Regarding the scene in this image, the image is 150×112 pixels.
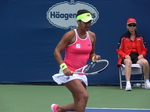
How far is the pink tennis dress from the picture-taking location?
5234 millimetres

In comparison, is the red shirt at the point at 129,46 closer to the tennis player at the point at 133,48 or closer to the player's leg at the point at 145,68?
the tennis player at the point at 133,48

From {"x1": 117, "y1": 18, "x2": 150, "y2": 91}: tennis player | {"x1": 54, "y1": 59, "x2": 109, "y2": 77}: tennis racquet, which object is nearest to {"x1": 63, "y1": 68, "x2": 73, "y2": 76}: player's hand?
{"x1": 54, "y1": 59, "x2": 109, "y2": 77}: tennis racquet

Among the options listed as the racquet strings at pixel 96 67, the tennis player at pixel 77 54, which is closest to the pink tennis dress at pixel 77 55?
the tennis player at pixel 77 54

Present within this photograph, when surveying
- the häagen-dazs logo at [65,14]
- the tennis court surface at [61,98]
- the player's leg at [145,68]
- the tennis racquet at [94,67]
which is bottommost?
the tennis court surface at [61,98]

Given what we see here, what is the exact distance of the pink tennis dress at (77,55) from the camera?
17.2 feet

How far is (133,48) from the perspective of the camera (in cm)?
854

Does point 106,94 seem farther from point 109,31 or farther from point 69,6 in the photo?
point 69,6

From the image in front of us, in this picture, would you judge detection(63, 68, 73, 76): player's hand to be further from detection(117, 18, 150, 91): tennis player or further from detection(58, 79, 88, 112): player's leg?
detection(117, 18, 150, 91): tennis player

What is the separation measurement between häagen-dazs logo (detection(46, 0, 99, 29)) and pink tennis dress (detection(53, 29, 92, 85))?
357 cm

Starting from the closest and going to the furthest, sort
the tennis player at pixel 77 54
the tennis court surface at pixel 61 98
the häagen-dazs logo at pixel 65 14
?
the tennis player at pixel 77 54, the tennis court surface at pixel 61 98, the häagen-dazs logo at pixel 65 14

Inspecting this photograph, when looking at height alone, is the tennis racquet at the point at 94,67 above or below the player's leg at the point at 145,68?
above

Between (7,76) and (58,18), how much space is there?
5.20 ft

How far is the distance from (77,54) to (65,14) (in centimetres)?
375

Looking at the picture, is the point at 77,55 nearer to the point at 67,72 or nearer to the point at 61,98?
the point at 67,72
